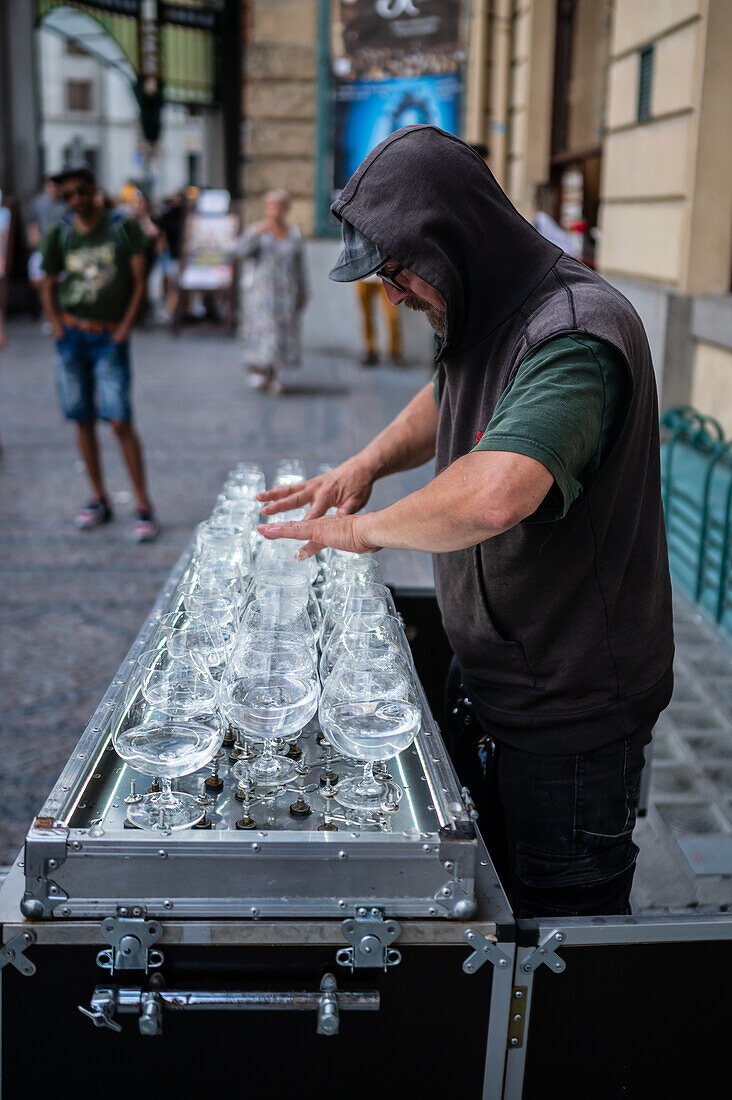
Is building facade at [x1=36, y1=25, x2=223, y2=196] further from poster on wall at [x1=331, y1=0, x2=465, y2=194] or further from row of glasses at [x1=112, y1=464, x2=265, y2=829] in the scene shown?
row of glasses at [x1=112, y1=464, x2=265, y2=829]

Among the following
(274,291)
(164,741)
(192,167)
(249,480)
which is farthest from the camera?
(192,167)

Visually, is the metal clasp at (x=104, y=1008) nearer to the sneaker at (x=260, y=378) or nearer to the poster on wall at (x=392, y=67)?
the sneaker at (x=260, y=378)

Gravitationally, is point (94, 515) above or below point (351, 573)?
below

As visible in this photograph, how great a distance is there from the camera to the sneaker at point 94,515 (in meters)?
6.68

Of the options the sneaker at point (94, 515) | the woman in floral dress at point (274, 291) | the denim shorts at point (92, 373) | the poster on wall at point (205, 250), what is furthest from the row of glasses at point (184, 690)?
the poster on wall at point (205, 250)

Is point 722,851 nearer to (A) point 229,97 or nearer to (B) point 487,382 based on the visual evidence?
(B) point 487,382

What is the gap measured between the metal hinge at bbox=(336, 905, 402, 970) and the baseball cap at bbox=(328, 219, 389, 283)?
0.98 metres

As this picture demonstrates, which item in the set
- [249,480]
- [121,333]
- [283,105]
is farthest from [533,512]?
[283,105]

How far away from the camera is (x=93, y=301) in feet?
19.9

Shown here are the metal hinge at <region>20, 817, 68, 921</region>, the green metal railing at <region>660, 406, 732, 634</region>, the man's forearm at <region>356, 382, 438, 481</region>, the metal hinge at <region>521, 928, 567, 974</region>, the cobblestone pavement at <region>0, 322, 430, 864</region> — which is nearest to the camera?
the metal hinge at <region>20, 817, 68, 921</region>

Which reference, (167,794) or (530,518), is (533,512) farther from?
(167,794)

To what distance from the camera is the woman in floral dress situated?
35.9 feet

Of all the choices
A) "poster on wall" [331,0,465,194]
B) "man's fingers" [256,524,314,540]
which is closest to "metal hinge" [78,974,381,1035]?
"man's fingers" [256,524,314,540]

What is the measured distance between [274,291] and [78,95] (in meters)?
43.1
